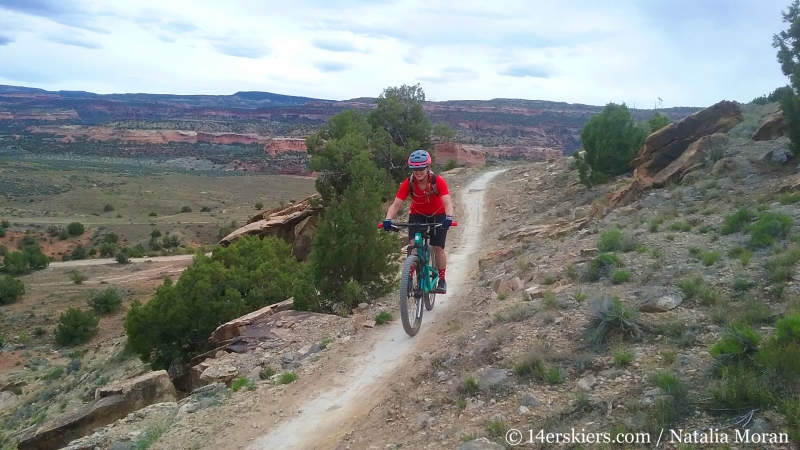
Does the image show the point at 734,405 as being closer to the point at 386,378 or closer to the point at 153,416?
the point at 386,378

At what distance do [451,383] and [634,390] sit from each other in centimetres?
168

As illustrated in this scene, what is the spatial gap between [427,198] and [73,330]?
2429 centimetres

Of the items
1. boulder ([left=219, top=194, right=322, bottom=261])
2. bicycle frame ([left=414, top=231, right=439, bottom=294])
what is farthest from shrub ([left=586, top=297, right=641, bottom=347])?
boulder ([left=219, top=194, right=322, bottom=261])

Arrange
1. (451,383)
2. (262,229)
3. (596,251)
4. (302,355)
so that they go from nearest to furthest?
(451,383) < (302,355) < (596,251) < (262,229)

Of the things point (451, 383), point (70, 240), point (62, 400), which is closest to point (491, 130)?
point (70, 240)

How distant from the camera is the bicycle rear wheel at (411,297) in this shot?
23.1 feet

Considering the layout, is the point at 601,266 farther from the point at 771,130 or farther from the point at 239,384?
the point at 771,130

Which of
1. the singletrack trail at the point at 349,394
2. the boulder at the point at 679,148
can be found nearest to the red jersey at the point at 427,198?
the singletrack trail at the point at 349,394

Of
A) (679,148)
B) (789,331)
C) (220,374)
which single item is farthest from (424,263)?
(679,148)

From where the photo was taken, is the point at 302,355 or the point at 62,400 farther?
the point at 62,400

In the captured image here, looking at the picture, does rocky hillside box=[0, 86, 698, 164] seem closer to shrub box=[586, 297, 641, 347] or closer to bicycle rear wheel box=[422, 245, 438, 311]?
bicycle rear wheel box=[422, 245, 438, 311]

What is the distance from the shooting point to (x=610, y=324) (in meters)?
5.43

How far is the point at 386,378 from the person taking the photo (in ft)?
20.8

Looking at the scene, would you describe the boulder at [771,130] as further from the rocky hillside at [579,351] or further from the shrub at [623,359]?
the shrub at [623,359]
